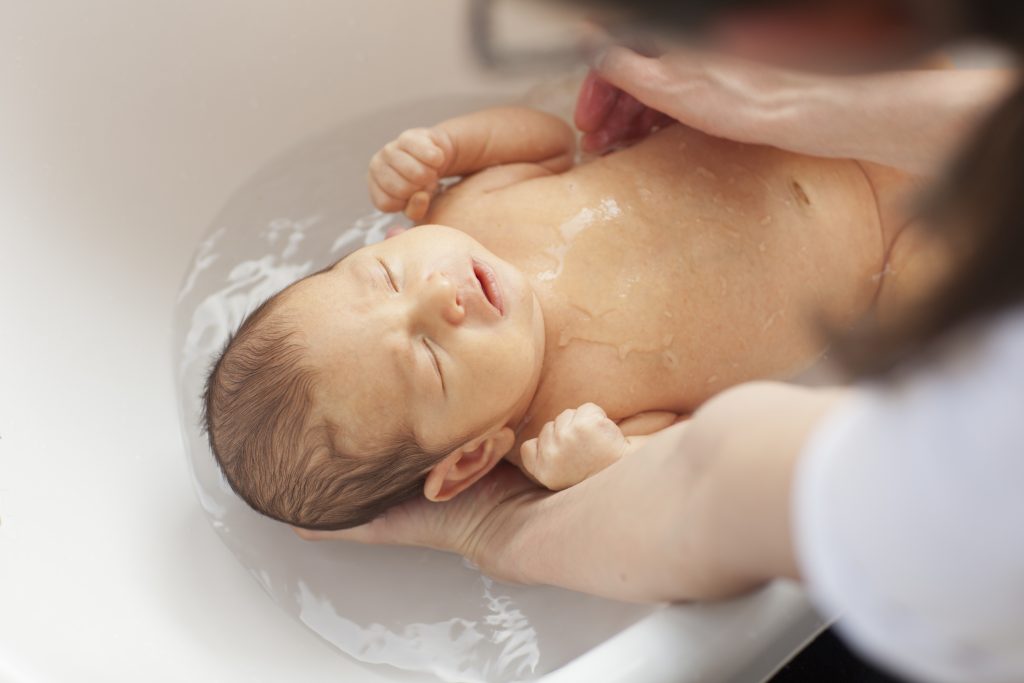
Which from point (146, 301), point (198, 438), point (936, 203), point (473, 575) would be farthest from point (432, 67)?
point (936, 203)

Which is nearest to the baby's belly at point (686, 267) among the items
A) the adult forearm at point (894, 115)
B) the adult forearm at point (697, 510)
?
the adult forearm at point (894, 115)

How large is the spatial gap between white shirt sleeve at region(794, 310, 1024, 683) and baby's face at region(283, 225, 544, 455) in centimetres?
53

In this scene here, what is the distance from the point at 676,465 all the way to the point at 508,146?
65cm

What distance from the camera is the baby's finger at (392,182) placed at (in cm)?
123

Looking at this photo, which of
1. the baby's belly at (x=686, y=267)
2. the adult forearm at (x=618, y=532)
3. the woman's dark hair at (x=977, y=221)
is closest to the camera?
the woman's dark hair at (x=977, y=221)

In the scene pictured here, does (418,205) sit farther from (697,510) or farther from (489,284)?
(697,510)

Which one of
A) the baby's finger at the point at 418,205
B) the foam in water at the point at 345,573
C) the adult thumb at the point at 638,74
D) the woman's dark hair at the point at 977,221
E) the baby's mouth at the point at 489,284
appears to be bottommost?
the foam in water at the point at 345,573

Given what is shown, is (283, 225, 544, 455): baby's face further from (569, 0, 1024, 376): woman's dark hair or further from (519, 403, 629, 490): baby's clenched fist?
(569, 0, 1024, 376): woman's dark hair

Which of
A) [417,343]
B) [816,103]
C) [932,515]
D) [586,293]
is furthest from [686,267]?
[932,515]

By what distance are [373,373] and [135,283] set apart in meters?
0.53

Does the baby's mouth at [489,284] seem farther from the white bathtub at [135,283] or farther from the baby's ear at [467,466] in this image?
the white bathtub at [135,283]

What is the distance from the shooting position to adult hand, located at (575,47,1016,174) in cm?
99

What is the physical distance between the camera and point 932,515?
0.47 meters

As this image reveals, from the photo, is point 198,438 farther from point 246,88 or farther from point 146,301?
point 246,88
